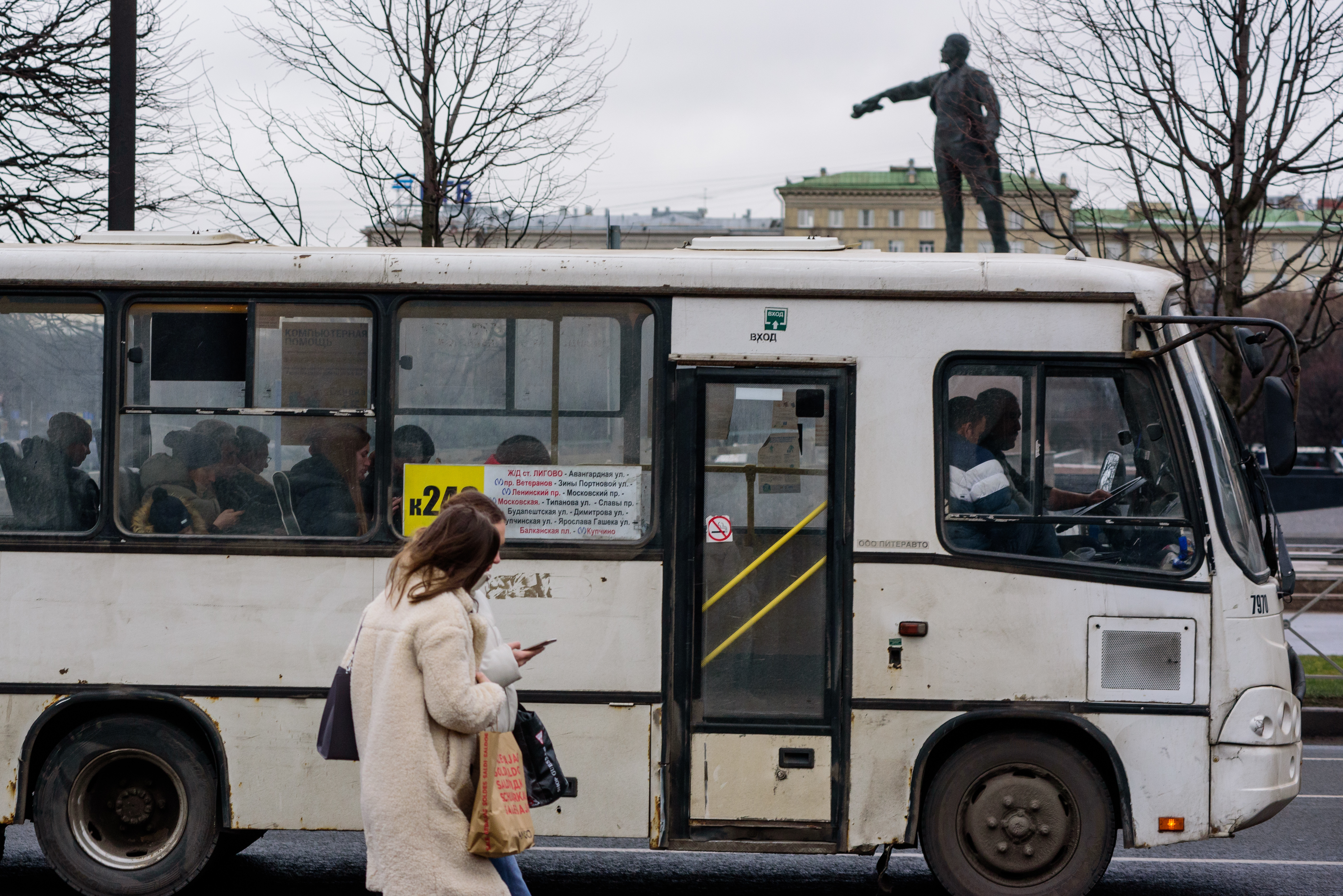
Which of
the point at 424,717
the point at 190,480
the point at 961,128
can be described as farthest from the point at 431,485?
the point at 961,128

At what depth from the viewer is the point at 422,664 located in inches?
139

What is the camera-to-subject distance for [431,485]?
5.62m

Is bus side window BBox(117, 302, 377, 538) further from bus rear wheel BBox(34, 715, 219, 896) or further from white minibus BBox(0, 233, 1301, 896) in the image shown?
bus rear wheel BBox(34, 715, 219, 896)

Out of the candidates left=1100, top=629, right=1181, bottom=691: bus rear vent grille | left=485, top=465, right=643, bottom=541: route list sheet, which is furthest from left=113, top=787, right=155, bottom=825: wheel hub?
left=1100, top=629, right=1181, bottom=691: bus rear vent grille

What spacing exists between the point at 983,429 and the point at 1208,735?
5.14ft

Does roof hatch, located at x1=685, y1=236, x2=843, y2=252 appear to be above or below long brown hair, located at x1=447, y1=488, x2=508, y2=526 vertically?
above

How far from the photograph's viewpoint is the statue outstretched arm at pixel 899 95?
39.0ft

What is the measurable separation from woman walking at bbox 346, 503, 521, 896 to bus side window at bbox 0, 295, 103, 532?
2.69m

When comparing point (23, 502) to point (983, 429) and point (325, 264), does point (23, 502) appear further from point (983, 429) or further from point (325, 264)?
point (983, 429)

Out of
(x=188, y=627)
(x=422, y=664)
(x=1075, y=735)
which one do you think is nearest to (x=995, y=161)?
(x=1075, y=735)

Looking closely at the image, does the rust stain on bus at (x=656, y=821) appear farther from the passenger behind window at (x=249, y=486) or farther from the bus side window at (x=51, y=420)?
the bus side window at (x=51, y=420)

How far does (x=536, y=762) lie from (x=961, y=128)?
8913 millimetres

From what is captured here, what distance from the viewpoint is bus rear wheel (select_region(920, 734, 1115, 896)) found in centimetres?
546

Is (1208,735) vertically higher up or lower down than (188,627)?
lower down
